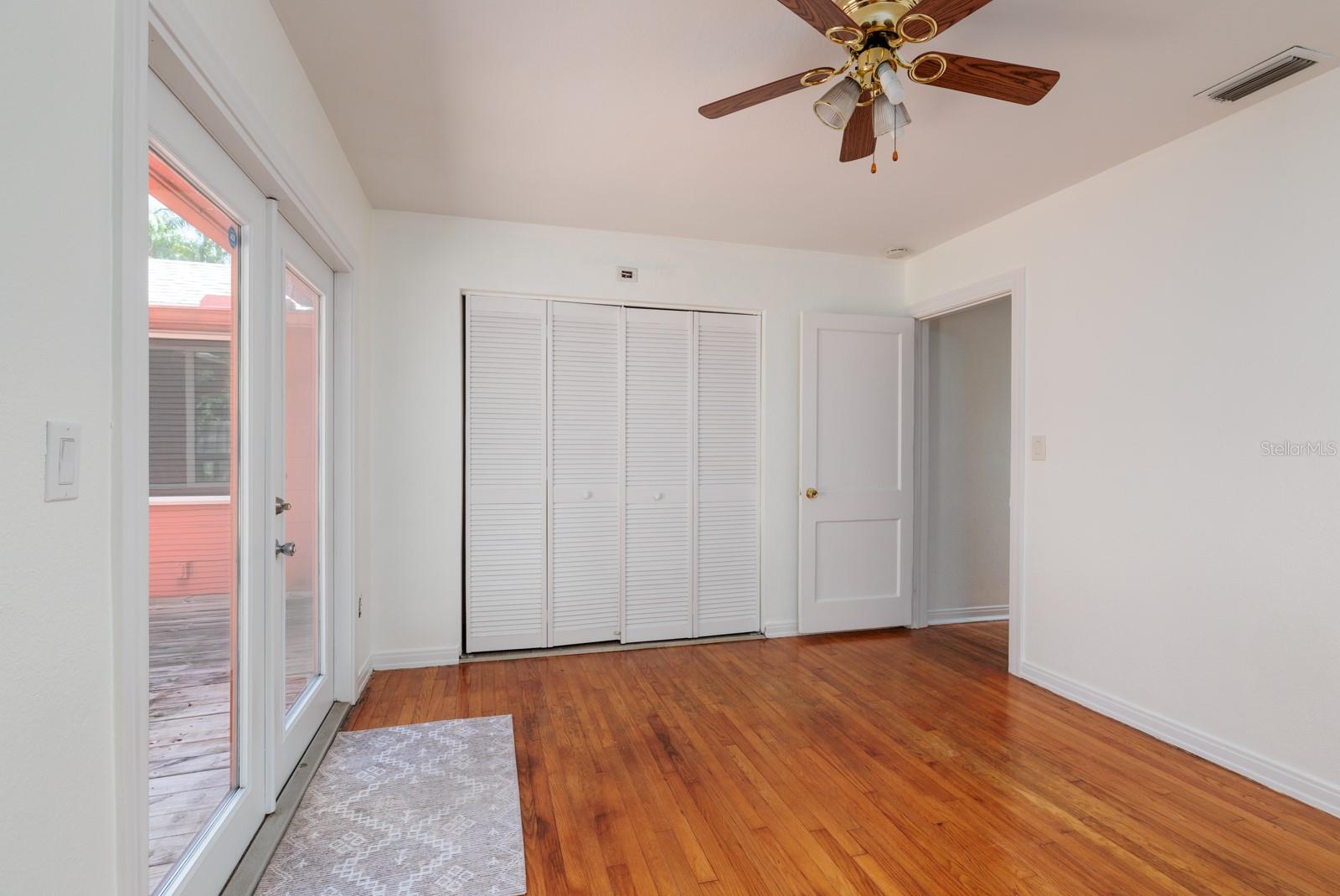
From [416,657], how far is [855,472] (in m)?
2.95

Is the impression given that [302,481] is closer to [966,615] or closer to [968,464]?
[968,464]

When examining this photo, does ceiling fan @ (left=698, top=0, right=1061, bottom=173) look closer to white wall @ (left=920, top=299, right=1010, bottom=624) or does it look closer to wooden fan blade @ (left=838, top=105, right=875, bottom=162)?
wooden fan blade @ (left=838, top=105, right=875, bottom=162)

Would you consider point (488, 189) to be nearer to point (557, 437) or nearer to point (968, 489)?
point (557, 437)

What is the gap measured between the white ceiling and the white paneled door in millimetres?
871

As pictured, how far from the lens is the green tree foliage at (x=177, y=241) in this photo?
1.40 m

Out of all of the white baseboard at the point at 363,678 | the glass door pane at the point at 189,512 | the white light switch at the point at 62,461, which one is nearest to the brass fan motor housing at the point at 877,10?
the glass door pane at the point at 189,512

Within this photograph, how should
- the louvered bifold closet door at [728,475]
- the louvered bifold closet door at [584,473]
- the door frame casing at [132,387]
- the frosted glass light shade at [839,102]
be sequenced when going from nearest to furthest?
the door frame casing at [132,387], the frosted glass light shade at [839,102], the louvered bifold closet door at [584,473], the louvered bifold closet door at [728,475]

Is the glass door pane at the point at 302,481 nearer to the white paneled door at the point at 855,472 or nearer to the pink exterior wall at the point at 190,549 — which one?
the pink exterior wall at the point at 190,549

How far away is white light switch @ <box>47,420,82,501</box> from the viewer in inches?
36.3

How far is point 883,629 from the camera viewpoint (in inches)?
171

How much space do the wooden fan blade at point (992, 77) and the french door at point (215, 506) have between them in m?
1.93

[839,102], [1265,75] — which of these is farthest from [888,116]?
[1265,75]

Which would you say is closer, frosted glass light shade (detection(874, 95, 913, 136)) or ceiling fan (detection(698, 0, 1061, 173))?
ceiling fan (detection(698, 0, 1061, 173))

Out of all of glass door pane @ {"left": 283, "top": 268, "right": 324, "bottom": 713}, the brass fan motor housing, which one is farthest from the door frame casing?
the brass fan motor housing
